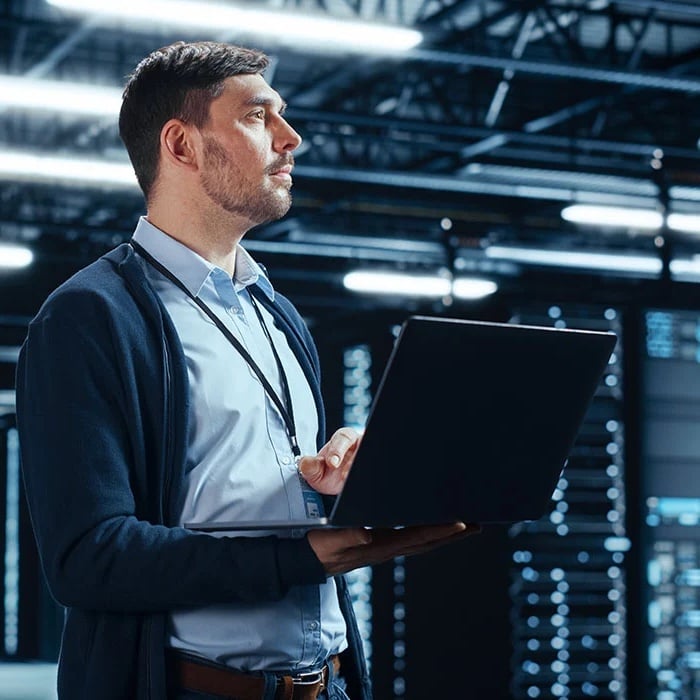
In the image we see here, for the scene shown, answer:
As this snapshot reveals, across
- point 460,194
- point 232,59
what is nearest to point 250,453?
point 232,59

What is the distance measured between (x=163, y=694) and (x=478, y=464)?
46cm

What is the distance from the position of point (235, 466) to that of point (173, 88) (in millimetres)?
521

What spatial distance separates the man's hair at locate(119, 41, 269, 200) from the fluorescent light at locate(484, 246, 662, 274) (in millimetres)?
10544

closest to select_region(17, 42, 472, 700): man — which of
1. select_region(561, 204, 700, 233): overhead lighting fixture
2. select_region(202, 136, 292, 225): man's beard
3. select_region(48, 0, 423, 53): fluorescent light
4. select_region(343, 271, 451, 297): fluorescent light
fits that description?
select_region(202, 136, 292, 225): man's beard

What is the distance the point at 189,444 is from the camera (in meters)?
1.63

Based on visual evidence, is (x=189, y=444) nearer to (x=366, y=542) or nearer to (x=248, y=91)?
(x=366, y=542)

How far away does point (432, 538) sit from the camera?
5.09ft

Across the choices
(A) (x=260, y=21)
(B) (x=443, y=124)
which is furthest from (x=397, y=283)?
(A) (x=260, y=21)

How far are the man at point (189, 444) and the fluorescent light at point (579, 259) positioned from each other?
10.6 m

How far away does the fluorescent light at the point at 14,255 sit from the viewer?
37.8 feet

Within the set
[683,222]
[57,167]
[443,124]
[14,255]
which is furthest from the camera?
[14,255]

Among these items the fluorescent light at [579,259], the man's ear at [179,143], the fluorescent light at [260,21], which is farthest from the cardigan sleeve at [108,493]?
the fluorescent light at [579,259]

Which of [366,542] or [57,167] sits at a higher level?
[57,167]

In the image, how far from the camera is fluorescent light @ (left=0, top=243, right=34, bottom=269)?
37.8 ft
